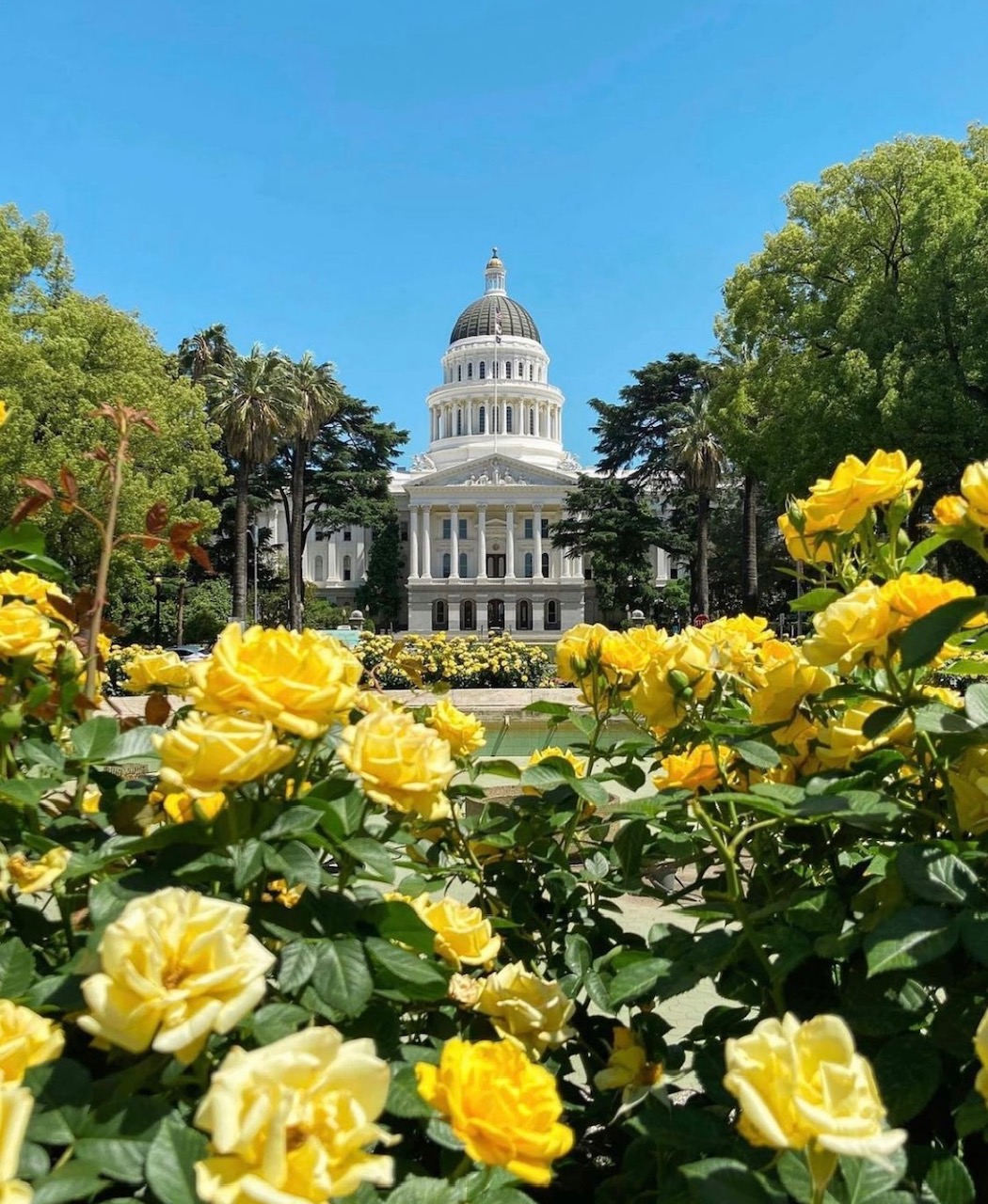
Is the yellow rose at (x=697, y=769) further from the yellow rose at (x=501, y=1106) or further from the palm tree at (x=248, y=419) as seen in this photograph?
the palm tree at (x=248, y=419)

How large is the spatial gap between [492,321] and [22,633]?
72.3 meters

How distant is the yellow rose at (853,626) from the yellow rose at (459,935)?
19.0 inches

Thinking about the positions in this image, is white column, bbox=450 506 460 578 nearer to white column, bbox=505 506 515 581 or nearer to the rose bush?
white column, bbox=505 506 515 581

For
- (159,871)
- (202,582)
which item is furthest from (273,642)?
(202,582)

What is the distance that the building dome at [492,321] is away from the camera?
7050 cm

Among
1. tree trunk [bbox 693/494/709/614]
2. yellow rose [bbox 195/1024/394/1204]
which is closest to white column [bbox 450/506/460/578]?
tree trunk [bbox 693/494/709/614]

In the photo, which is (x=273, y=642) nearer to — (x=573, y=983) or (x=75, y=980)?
(x=75, y=980)

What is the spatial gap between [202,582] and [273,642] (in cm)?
3757

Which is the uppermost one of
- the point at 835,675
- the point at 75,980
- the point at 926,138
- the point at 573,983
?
the point at 926,138

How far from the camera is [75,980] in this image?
34.7 inches

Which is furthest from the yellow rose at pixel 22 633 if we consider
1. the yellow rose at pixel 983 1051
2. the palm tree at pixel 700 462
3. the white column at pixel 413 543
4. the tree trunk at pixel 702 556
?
the white column at pixel 413 543

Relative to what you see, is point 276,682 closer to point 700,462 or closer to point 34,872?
point 34,872

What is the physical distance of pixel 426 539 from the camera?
60.5 meters

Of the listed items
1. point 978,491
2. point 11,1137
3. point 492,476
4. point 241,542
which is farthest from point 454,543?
point 11,1137
